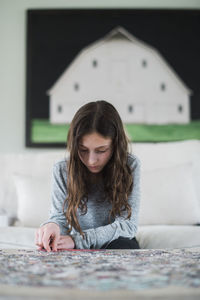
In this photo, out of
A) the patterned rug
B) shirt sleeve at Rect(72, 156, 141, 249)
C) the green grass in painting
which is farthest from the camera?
the green grass in painting

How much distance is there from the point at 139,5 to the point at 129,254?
217cm

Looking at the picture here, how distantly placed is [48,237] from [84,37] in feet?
6.21

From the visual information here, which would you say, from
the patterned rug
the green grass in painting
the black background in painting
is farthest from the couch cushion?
the black background in painting

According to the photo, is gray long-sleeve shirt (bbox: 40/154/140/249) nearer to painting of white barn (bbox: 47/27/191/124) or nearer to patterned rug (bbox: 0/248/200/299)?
patterned rug (bbox: 0/248/200/299)

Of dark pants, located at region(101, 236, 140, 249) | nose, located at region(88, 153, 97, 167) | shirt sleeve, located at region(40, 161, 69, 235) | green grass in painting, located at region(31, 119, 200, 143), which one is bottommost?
dark pants, located at region(101, 236, 140, 249)

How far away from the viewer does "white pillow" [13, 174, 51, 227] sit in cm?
198

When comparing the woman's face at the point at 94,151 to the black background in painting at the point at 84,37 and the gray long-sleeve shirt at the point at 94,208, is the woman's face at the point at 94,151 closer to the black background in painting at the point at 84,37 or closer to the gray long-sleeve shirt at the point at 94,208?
the gray long-sleeve shirt at the point at 94,208

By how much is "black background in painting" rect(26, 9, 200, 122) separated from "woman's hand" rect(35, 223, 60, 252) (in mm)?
1588

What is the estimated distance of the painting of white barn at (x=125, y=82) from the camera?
105 inches

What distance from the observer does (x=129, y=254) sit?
1.00 meters

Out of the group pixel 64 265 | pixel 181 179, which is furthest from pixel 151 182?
pixel 64 265

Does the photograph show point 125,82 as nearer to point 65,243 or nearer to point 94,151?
point 94,151

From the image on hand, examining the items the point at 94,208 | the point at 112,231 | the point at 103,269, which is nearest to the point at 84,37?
the point at 94,208

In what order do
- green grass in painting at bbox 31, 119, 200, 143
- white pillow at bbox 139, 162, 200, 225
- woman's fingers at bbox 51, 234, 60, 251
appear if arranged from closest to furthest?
1. woman's fingers at bbox 51, 234, 60, 251
2. white pillow at bbox 139, 162, 200, 225
3. green grass in painting at bbox 31, 119, 200, 143
